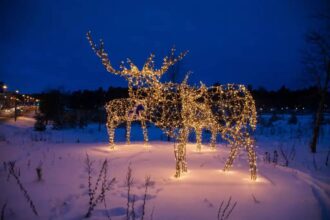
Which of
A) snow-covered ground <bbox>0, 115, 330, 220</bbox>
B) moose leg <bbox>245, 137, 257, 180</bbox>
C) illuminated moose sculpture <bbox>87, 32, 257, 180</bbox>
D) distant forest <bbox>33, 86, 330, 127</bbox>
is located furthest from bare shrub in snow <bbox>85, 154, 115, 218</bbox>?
distant forest <bbox>33, 86, 330, 127</bbox>

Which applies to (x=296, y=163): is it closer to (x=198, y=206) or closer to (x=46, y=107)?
(x=198, y=206)

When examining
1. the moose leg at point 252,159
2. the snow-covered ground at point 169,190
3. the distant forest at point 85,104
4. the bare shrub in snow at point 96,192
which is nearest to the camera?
the bare shrub in snow at point 96,192

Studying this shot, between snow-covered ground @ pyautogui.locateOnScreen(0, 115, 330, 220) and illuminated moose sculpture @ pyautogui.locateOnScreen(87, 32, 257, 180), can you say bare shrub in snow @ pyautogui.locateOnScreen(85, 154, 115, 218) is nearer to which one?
snow-covered ground @ pyautogui.locateOnScreen(0, 115, 330, 220)

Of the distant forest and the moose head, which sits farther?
the distant forest

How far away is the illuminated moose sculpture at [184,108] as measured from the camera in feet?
18.8

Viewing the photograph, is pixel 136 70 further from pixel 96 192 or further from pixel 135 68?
pixel 96 192

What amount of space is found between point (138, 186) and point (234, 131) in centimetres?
210

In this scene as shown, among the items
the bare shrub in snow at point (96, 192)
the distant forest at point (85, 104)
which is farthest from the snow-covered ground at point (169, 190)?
the distant forest at point (85, 104)

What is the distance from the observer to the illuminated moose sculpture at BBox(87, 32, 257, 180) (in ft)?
18.8

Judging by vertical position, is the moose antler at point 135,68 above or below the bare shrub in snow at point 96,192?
above

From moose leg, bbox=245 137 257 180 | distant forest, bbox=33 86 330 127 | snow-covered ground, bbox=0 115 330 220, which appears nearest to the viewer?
snow-covered ground, bbox=0 115 330 220

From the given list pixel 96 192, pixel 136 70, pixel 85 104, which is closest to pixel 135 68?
pixel 136 70

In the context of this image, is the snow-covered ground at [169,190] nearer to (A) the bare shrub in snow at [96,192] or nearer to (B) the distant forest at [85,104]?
(A) the bare shrub in snow at [96,192]

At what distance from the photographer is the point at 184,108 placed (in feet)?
19.5
